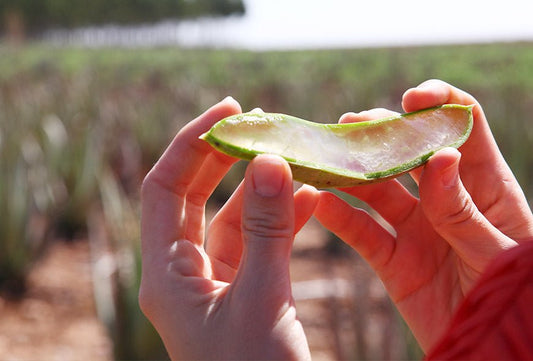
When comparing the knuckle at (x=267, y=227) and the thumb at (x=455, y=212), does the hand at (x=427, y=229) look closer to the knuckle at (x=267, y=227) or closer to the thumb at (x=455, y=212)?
the thumb at (x=455, y=212)

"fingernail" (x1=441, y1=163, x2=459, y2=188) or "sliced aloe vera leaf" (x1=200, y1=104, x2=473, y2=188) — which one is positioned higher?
"sliced aloe vera leaf" (x1=200, y1=104, x2=473, y2=188)

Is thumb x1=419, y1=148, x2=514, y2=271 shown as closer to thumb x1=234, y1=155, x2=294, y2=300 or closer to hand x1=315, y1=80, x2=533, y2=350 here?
hand x1=315, y1=80, x2=533, y2=350

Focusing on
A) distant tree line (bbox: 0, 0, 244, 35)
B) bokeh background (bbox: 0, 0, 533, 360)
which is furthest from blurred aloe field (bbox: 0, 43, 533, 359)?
distant tree line (bbox: 0, 0, 244, 35)

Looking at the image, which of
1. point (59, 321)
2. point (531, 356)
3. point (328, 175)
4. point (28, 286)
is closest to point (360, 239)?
point (328, 175)

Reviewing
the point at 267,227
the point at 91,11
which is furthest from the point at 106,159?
the point at 91,11

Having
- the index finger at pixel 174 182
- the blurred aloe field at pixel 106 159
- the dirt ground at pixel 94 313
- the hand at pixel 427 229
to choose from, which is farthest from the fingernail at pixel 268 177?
the blurred aloe field at pixel 106 159

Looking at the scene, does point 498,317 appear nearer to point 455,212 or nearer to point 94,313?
point 455,212
